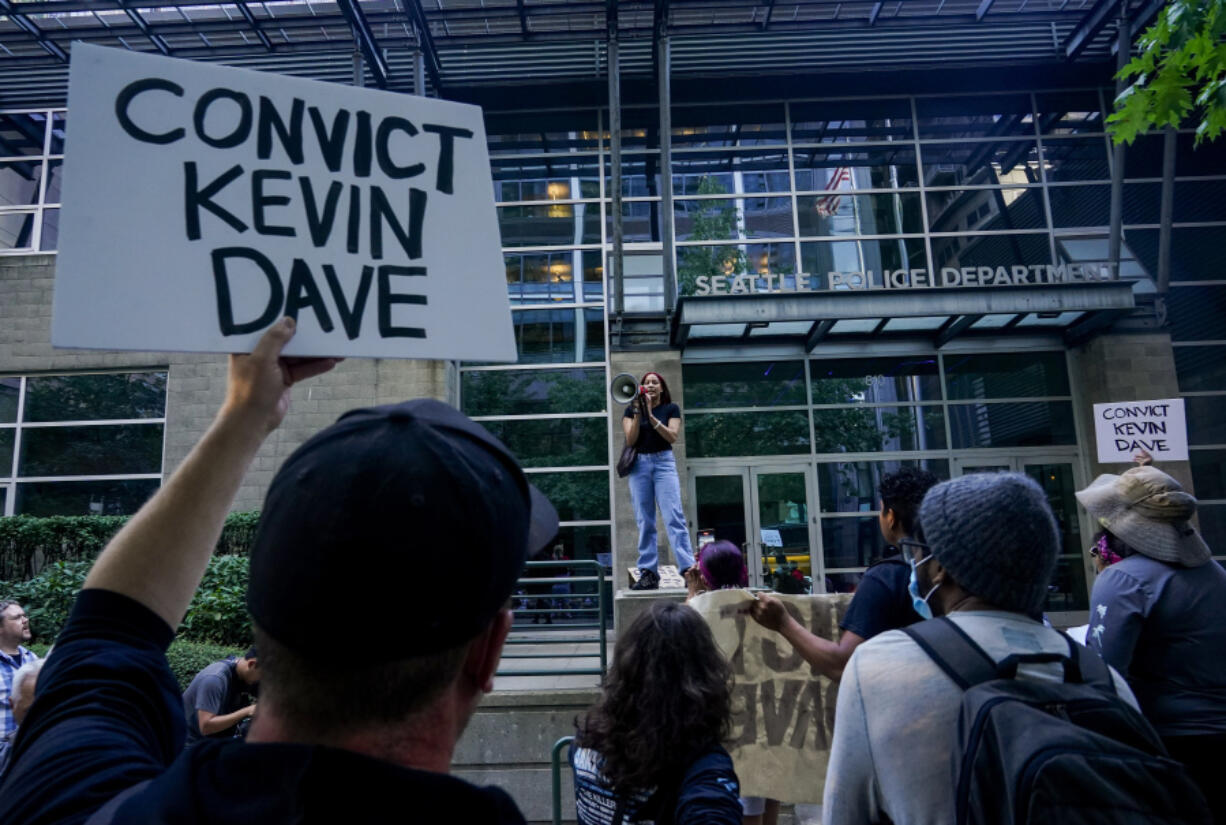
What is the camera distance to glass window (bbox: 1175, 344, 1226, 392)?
43.7 ft

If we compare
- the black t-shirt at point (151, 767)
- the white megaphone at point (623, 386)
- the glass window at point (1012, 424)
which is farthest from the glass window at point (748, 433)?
the black t-shirt at point (151, 767)

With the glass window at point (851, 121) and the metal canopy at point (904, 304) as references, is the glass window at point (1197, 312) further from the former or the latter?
the glass window at point (851, 121)

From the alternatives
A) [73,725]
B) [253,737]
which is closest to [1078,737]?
[253,737]

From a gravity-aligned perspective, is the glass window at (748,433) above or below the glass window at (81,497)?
above

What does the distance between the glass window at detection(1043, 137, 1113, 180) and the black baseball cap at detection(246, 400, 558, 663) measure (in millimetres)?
16146

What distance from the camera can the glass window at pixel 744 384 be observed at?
44.1ft

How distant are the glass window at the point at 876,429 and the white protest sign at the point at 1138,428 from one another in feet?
16.7

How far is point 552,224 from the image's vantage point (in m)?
14.6

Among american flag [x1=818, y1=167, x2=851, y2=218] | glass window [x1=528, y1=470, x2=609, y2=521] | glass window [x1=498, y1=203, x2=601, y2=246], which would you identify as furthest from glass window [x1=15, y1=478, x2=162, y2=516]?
american flag [x1=818, y1=167, x2=851, y2=218]

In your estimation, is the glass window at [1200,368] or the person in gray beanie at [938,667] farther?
the glass window at [1200,368]

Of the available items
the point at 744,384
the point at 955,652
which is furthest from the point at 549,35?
the point at 955,652

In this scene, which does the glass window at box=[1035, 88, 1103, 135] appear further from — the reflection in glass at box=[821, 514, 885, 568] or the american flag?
the reflection in glass at box=[821, 514, 885, 568]

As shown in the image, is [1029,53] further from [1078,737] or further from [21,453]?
[21,453]

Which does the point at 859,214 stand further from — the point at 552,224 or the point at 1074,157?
the point at 552,224
